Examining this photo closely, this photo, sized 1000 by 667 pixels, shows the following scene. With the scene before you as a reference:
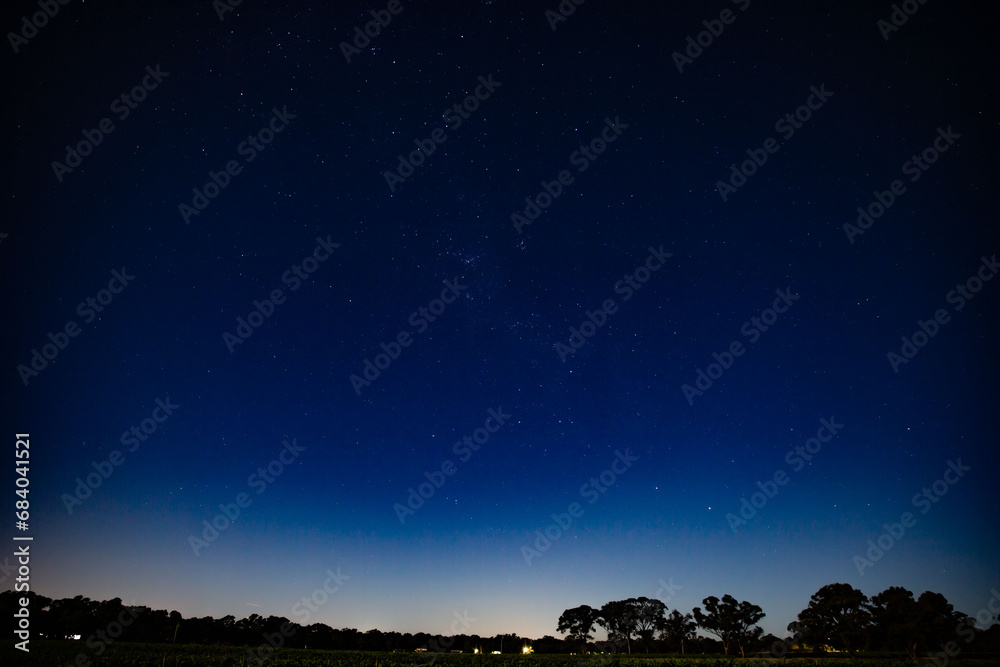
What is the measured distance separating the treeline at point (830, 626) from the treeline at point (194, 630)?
3511cm

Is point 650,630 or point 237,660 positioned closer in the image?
point 237,660

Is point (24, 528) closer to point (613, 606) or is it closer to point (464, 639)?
point (613, 606)

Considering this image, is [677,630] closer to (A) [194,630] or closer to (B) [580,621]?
(B) [580,621]

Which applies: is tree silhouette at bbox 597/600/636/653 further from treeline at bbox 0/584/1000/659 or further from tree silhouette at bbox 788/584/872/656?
tree silhouette at bbox 788/584/872/656

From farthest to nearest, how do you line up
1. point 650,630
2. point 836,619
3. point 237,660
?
point 650,630, point 836,619, point 237,660

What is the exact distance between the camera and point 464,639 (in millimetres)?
171125

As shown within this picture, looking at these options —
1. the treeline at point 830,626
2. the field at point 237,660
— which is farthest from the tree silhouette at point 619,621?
the field at point 237,660

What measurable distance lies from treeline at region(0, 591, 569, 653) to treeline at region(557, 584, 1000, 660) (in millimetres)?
35107

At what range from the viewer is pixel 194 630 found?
389 ft

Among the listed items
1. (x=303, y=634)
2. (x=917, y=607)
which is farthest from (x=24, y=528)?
(x=303, y=634)

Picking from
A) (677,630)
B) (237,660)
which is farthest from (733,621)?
(237,660)

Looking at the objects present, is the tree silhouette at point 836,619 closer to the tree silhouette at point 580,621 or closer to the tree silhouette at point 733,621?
the tree silhouette at point 733,621

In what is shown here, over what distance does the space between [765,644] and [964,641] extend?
1312 inches

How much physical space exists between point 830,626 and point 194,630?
425 ft
